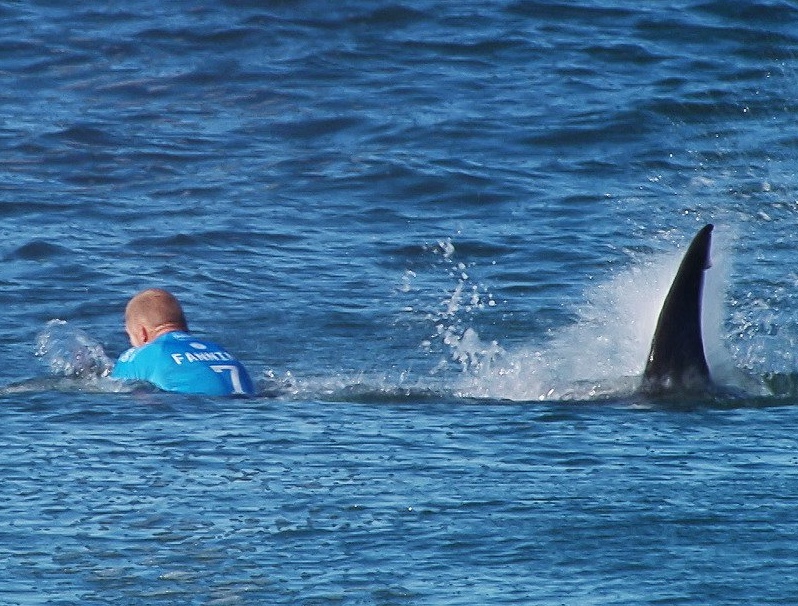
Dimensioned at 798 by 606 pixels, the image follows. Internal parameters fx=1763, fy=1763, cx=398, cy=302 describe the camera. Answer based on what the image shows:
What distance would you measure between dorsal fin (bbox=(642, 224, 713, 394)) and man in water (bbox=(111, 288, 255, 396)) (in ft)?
7.88

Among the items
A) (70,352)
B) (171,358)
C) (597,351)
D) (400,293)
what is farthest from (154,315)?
(400,293)

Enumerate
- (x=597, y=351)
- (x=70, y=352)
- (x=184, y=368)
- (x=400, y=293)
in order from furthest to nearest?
(x=400, y=293)
(x=597, y=351)
(x=70, y=352)
(x=184, y=368)

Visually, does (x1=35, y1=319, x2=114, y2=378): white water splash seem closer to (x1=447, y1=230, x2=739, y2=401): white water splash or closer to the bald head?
the bald head

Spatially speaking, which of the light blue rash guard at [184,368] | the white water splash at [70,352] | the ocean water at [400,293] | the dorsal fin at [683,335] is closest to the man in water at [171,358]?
the light blue rash guard at [184,368]

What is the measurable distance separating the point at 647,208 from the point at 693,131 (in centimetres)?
271

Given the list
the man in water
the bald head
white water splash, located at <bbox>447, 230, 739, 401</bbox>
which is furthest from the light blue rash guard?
white water splash, located at <bbox>447, 230, 739, 401</bbox>

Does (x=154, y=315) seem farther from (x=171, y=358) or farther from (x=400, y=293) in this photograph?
(x=400, y=293)

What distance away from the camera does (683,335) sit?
399 inches

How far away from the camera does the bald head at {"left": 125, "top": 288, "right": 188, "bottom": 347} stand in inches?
420

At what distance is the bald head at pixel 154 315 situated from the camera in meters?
10.7

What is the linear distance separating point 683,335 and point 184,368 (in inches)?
114

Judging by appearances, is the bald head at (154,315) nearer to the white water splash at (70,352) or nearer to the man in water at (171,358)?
the man in water at (171,358)

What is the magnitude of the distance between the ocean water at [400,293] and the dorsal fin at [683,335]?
0.23m

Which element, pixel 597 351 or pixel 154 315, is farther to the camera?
pixel 597 351
